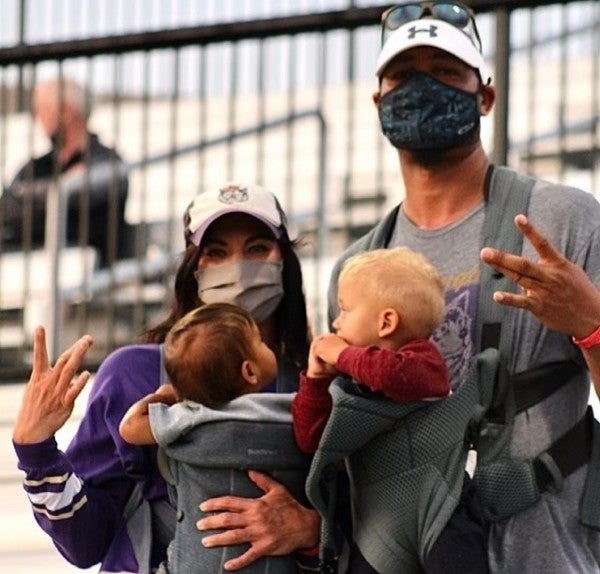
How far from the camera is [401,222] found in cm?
433

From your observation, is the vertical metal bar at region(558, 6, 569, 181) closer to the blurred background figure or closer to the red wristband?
the blurred background figure

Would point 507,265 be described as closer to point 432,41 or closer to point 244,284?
point 432,41

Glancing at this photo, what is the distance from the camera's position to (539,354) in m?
4.01

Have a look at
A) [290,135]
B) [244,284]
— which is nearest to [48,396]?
[244,284]

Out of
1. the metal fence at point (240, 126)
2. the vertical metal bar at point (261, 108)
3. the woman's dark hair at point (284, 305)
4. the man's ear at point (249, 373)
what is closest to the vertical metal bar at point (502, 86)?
the metal fence at point (240, 126)

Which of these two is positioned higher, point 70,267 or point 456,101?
point 456,101

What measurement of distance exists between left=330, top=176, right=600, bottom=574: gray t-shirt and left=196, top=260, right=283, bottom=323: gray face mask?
46 centimetres

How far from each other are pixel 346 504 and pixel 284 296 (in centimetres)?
64

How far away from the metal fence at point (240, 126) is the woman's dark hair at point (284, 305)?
1360mm

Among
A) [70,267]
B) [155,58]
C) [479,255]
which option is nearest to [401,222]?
[479,255]

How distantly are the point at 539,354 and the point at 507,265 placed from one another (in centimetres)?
35

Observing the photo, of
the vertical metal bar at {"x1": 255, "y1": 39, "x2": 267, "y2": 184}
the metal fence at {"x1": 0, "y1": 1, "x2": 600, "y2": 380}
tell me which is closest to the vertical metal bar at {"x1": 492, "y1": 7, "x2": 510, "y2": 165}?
the metal fence at {"x1": 0, "y1": 1, "x2": 600, "y2": 380}

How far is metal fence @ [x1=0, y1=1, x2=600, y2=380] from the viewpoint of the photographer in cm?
659

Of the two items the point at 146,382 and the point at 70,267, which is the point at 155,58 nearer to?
the point at 70,267
